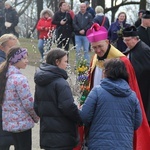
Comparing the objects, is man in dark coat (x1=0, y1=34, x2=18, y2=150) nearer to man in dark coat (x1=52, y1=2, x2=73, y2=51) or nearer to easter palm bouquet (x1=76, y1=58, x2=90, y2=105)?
easter palm bouquet (x1=76, y1=58, x2=90, y2=105)

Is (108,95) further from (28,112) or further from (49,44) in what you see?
(49,44)

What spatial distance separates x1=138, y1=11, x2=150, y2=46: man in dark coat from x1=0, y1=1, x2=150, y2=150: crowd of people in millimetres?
1715

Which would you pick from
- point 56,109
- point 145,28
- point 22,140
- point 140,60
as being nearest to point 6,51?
Result: point 22,140

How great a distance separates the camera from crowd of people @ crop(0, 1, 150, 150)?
4.09m

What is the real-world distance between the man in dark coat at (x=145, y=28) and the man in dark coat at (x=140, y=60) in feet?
5.56

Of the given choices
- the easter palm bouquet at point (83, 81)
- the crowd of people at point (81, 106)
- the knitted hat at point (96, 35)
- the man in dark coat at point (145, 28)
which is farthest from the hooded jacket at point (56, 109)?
the man in dark coat at point (145, 28)

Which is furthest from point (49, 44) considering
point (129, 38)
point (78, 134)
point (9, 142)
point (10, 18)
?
point (10, 18)

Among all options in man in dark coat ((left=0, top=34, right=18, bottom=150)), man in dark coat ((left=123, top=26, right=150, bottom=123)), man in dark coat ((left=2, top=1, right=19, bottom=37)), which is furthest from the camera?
man in dark coat ((left=2, top=1, right=19, bottom=37))

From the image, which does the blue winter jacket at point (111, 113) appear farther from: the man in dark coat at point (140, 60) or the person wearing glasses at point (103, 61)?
the man in dark coat at point (140, 60)

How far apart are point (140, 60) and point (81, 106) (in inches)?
52.4

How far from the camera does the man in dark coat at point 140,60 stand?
5.68 m

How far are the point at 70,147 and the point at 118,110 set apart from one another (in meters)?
0.70

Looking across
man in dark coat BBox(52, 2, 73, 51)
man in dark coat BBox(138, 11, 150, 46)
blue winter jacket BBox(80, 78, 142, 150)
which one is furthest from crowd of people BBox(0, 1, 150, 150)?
man in dark coat BBox(52, 2, 73, 51)

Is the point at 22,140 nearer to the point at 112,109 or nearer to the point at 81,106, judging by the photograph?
the point at 81,106
